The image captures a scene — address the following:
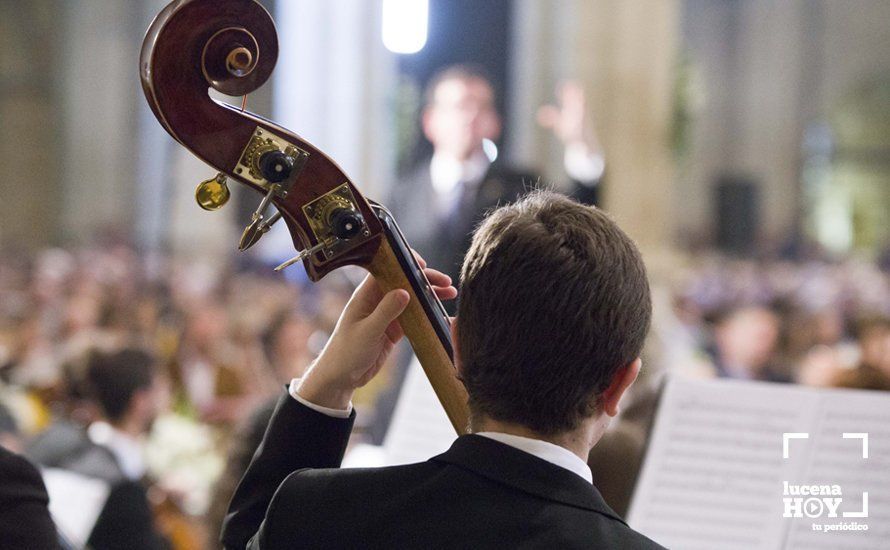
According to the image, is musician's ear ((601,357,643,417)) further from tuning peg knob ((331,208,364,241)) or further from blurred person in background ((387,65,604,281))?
blurred person in background ((387,65,604,281))

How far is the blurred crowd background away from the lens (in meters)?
4.79

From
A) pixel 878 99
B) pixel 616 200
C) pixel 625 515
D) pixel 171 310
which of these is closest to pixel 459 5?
pixel 171 310

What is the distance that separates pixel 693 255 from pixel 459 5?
10057 millimetres

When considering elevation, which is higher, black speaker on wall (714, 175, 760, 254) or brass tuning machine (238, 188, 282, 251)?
brass tuning machine (238, 188, 282, 251)

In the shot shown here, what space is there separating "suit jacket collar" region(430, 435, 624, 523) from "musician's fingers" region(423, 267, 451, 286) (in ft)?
1.14

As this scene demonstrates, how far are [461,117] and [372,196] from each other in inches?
330

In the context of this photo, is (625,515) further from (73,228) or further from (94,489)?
(73,228)

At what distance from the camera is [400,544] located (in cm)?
120

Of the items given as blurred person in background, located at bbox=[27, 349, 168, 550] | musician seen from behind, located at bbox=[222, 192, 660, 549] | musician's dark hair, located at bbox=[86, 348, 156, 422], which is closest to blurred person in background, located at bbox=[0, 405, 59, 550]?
musician seen from behind, located at bbox=[222, 192, 660, 549]

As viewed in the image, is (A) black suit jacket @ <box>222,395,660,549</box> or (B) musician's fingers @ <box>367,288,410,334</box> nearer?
(A) black suit jacket @ <box>222,395,660,549</box>

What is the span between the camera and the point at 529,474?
1.21 m

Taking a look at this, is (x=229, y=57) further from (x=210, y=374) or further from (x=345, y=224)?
(x=210, y=374)

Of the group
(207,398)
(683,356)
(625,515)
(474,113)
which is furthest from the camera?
(207,398)

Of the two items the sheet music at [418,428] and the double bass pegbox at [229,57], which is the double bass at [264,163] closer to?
the double bass pegbox at [229,57]
